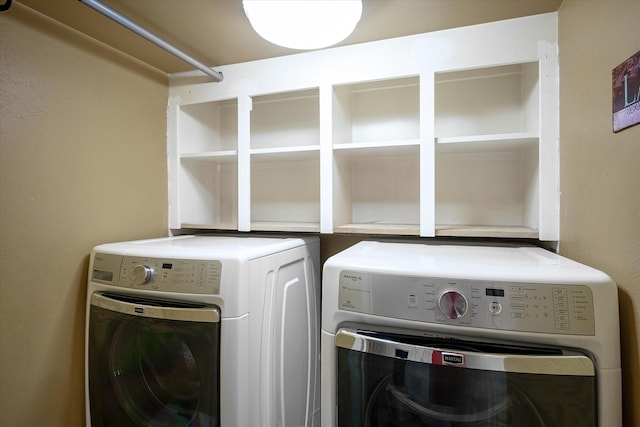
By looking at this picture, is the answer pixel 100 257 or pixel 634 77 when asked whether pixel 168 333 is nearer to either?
pixel 100 257

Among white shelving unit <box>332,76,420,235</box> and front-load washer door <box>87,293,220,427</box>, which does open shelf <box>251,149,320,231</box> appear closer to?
white shelving unit <box>332,76,420,235</box>

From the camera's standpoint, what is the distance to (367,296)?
0.92 m

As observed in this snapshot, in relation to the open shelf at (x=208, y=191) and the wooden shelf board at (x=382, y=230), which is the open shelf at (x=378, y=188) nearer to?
the wooden shelf board at (x=382, y=230)

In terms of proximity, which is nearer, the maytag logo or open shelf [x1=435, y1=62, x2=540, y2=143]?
the maytag logo

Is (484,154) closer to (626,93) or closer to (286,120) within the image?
(626,93)

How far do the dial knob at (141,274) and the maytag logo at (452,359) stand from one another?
3.20ft

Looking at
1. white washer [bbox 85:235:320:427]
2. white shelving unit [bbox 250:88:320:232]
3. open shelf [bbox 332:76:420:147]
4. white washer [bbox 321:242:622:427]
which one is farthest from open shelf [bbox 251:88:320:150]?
white washer [bbox 321:242:622:427]

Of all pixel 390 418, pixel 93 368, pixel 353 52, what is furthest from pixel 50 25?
pixel 390 418

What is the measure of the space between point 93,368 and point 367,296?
1.11 m

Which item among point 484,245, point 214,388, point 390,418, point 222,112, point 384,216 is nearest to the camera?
point 390,418

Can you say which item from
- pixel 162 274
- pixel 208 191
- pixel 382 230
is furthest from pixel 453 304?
pixel 208 191

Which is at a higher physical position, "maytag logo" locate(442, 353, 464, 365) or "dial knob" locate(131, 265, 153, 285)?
"dial knob" locate(131, 265, 153, 285)

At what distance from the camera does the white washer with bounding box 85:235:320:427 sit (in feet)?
3.40

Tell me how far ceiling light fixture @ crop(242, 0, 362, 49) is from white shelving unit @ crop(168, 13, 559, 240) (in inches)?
13.2
